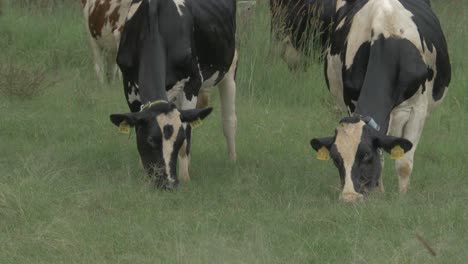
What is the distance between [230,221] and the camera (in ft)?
24.6

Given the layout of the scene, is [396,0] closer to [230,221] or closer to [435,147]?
[435,147]

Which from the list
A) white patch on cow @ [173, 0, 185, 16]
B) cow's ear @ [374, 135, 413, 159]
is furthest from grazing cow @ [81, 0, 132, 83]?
cow's ear @ [374, 135, 413, 159]

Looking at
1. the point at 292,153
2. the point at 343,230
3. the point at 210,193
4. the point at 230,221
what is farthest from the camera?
the point at 292,153

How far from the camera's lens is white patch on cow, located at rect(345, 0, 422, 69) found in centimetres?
847

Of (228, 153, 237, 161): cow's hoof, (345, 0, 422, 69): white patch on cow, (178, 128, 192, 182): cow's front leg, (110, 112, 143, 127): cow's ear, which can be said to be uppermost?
(345, 0, 422, 69): white patch on cow

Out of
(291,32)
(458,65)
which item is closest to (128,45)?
(291,32)

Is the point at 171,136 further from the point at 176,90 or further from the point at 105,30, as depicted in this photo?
the point at 105,30

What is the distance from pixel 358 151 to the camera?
25.2 ft

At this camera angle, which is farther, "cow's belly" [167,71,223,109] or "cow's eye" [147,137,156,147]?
"cow's belly" [167,71,223,109]

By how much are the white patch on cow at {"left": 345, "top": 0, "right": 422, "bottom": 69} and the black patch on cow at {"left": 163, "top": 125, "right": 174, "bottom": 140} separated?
1.56 meters

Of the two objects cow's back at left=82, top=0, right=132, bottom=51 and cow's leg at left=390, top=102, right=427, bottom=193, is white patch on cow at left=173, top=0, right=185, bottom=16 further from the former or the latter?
cow's back at left=82, top=0, right=132, bottom=51

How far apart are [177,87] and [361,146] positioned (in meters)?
2.16

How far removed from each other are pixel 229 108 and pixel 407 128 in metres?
2.48

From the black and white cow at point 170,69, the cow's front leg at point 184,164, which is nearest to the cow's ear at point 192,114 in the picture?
the black and white cow at point 170,69
